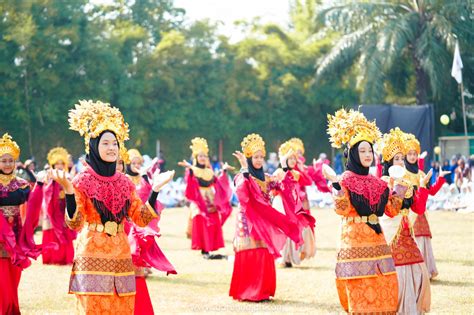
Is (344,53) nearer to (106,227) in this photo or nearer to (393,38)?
(393,38)

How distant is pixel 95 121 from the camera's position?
661 cm

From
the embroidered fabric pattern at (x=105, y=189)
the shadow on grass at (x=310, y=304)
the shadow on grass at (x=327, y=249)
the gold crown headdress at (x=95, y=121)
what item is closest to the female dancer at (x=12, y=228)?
the gold crown headdress at (x=95, y=121)

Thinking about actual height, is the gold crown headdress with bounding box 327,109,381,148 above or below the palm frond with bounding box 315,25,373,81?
below

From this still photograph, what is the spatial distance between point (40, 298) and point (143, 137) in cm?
2098

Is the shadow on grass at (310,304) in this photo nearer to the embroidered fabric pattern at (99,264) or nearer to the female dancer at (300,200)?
the female dancer at (300,200)

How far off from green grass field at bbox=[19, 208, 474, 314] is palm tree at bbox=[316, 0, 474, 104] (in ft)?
39.4

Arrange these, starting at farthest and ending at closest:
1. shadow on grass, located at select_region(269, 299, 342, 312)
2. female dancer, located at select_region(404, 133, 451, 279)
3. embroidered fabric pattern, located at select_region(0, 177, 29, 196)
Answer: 1. shadow on grass, located at select_region(269, 299, 342, 312)
2. female dancer, located at select_region(404, 133, 451, 279)
3. embroidered fabric pattern, located at select_region(0, 177, 29, 196)

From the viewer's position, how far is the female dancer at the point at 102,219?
6312 millimetres

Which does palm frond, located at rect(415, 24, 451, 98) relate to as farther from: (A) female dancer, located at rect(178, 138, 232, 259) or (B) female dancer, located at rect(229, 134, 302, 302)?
(B) female dancer, located at rect(229, 134, 302, 302)

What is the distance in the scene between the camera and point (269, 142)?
33000 millimetres

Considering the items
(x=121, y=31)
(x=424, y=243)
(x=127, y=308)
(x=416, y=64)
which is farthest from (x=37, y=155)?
(x=127, y=308)

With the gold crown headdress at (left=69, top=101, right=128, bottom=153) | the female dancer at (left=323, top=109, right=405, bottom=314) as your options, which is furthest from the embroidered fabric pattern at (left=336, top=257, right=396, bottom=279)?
the gold crown headdress at (left=69, top=101, right=128, bottom=153)

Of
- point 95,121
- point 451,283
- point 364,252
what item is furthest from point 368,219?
point 451,283

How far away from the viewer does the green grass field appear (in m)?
9.57
